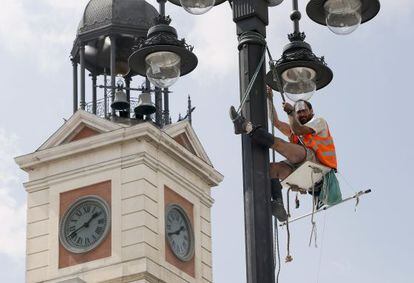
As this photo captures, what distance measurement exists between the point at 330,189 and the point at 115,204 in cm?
2966

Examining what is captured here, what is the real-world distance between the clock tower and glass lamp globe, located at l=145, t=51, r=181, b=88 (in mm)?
28179

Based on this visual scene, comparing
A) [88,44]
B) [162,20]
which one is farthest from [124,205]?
[162,20]

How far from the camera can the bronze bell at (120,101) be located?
4153cm

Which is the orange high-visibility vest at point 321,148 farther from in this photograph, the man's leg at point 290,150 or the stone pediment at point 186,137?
the stone pediment at point 186,137

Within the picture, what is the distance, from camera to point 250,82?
1166 cm

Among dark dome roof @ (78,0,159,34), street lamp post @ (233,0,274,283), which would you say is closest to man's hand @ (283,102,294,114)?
street lamp post @ (233,0,274,283)

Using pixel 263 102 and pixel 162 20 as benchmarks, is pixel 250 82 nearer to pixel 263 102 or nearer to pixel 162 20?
pixel 263 102

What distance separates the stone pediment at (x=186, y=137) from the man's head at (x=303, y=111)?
29993 mm

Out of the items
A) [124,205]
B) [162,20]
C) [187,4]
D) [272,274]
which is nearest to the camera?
[272,274]

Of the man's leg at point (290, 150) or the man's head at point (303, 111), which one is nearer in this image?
the man's leg at point (290, 150)

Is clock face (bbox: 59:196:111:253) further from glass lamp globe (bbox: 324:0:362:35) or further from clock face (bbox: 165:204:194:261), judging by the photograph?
glass lamp globe (bbox: 324:0:362:35)

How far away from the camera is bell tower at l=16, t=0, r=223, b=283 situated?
41594 millimetres

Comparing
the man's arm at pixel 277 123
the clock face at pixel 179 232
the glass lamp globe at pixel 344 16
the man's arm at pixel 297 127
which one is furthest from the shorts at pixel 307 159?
the clock face at pixel 179 232

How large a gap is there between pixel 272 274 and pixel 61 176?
106 feet
